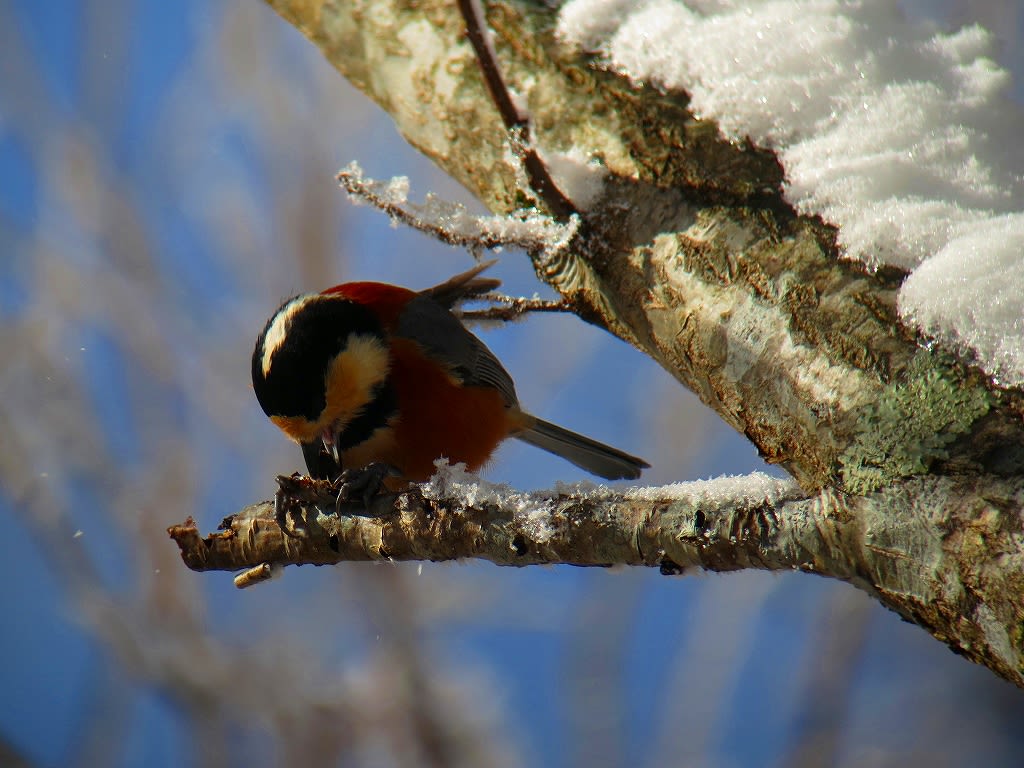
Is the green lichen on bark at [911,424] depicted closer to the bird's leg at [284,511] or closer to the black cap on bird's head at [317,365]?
the bird's leg at [284,511]

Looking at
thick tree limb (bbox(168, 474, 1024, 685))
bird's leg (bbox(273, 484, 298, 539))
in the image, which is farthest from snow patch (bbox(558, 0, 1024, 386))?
bird's leg (bbox(273, 484, 298, 539))

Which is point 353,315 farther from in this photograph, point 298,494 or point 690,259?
point 690,259

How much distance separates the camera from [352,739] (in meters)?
4.93

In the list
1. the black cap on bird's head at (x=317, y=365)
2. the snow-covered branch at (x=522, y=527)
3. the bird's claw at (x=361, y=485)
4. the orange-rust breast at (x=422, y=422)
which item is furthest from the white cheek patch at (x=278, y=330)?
the snow-covered branch at (x=522, y=527)

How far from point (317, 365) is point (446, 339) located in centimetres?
50

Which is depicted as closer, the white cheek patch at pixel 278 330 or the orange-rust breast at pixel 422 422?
the white cheek patch at pixel 278 330

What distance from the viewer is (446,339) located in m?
2.82

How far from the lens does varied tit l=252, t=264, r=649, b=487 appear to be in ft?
8.01

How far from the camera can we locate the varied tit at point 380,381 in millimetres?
2441

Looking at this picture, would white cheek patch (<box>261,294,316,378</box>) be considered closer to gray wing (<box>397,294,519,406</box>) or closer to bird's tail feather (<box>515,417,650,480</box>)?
gray wing (<box>397,294,519,406</box>)

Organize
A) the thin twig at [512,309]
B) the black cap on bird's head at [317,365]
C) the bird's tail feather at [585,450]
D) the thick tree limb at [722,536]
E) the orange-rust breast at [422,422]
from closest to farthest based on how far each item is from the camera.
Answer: the thick tree limb at [722,536]
the thin twig at [512,309]
the black cap on bird's head at [317,365]
the orange-rust breast at [422,422]
the bird's tail feather at [585,450]

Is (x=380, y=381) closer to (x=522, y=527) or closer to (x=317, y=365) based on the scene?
(x=317, y=365)

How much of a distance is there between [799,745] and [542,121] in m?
4.01

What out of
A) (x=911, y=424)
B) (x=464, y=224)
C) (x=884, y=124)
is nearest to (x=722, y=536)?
(x=911, y=424)
